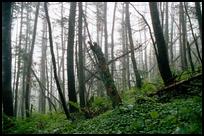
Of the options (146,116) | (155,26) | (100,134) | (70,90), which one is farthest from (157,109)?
(70,90)

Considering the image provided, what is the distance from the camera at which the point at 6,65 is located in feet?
35.5

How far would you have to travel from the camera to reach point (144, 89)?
10781 mm

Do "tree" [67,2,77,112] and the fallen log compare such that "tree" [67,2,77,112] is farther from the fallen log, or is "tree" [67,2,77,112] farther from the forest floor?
the fallen log

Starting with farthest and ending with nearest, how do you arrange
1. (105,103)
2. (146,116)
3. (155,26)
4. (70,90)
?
(70,90), (105,103), (155,26), (146,116)

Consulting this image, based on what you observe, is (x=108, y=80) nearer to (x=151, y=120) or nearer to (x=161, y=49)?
(x=161, y=49)

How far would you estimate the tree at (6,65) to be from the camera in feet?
34.8

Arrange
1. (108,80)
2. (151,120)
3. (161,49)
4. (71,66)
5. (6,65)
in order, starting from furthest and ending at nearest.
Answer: (71,66) → (6,65) → (161,49) → (108,80) → (151,120)

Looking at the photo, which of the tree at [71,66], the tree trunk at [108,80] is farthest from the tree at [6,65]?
the tree trunk at [108,80]

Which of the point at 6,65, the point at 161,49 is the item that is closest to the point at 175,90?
the point at 161,49

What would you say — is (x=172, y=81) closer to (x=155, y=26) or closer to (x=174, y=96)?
(x=174, y=96)

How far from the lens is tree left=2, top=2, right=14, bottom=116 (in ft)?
34.8

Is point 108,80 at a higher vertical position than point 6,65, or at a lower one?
lower

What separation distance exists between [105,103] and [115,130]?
428 cm

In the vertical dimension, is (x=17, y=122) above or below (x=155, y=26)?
below
